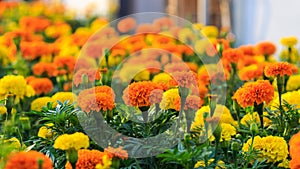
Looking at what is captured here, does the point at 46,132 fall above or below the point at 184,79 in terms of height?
below

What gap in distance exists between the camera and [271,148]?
1.80 meters

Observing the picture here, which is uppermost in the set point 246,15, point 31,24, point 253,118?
point 246,15

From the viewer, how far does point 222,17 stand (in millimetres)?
5305

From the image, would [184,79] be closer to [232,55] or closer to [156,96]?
[156,96]

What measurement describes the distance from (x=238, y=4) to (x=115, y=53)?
6.78 feet

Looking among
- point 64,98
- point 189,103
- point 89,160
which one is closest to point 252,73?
point 189,103

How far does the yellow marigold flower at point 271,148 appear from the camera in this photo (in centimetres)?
179

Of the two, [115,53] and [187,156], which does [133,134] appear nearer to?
[187,156]

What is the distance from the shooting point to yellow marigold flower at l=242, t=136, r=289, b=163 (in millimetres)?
1794

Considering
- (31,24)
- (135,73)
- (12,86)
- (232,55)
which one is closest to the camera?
(12,86)

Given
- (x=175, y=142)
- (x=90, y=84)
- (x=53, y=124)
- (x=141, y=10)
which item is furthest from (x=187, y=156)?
(x=141, y=10)

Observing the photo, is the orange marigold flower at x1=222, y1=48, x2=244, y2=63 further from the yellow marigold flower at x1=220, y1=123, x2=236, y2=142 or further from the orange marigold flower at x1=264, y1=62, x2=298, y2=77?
the yellow marigold flower at x1=220, y1=123, x2=236, y2=142

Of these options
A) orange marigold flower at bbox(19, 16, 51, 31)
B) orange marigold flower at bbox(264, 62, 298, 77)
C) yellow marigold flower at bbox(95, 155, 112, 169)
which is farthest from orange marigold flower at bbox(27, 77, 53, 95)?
orange marigold flower at bbox(19, 16, 51, 31)

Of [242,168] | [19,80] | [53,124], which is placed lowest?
[242,168]
